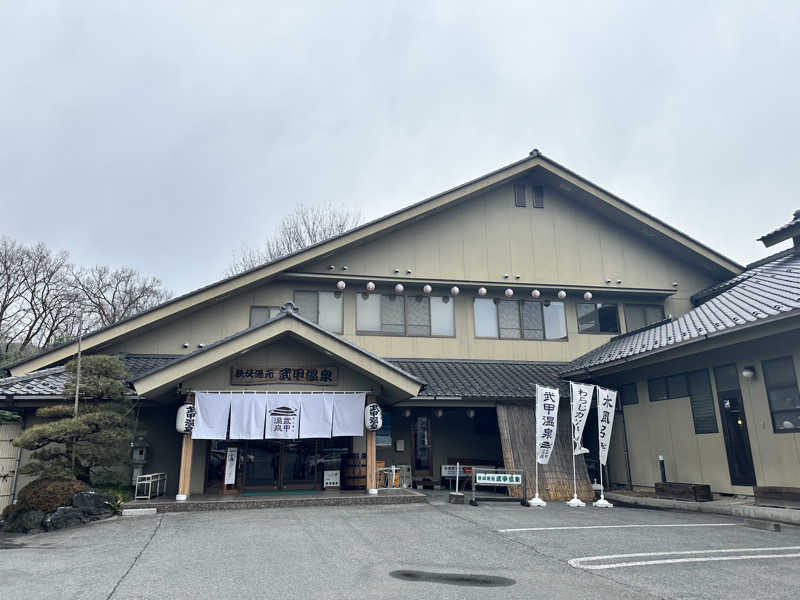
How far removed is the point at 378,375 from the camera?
36.3 feet

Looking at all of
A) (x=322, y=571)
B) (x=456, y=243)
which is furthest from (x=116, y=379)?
(x=456, y=243)

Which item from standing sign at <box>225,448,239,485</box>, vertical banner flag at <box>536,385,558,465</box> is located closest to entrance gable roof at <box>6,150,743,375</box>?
standing sign at <box>225,448,239,485</box>

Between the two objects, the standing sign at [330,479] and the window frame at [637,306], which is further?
the window frame at [637,306]

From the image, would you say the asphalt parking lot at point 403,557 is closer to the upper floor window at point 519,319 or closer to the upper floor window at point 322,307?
the upper floor window at point 322,307

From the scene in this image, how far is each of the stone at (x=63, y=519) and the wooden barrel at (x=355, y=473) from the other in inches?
199

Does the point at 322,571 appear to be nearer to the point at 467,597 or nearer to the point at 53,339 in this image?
the point at 467,597

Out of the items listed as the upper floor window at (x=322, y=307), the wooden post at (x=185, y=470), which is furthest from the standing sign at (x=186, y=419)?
the upper floor window at (x=322, y=307)

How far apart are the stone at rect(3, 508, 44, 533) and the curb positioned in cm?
1104

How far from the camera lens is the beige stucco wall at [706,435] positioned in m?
9.45

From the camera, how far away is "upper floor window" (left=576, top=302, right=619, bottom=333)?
15.8 m

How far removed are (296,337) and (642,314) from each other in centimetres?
1036

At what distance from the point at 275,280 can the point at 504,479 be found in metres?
7.29

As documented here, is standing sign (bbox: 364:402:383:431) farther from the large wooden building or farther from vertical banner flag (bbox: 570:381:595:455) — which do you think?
vertical banner flag (bbox: 570:381:595:455)

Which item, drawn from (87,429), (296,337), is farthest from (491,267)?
(87,429)
